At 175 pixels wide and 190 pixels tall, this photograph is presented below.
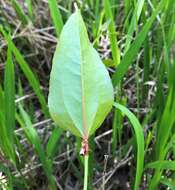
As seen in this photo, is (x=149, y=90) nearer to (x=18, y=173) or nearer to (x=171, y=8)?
(x=171, y=8)

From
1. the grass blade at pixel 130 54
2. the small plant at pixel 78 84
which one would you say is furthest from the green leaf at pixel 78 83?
the grass blade at pixel 130 54

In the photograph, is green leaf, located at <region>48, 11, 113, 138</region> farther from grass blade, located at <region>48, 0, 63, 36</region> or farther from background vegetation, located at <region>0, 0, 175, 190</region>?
grass blade, located at <region>48, 0, 63, 36</region>

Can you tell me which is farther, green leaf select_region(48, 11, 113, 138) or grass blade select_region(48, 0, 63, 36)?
grass blade select_region(48, 0, 63, 36)

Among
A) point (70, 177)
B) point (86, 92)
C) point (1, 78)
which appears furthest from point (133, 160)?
point (1, 78)

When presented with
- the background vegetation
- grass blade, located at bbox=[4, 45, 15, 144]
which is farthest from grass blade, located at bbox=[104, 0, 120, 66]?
grass blade, located at bbox=[4, 45, 15, 144]

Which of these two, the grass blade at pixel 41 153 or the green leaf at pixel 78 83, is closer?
the green leaf at pixel 78 83

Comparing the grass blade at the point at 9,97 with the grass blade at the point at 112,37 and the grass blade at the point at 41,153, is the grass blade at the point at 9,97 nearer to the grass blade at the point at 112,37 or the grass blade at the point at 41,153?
the grass blade at the point at 41,153
